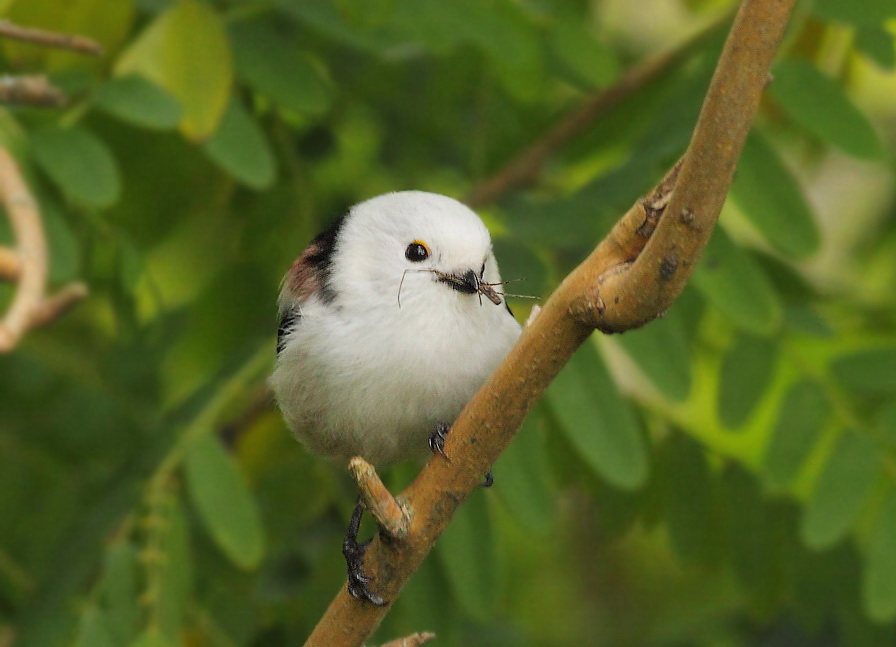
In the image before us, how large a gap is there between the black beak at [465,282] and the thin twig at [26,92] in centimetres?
102

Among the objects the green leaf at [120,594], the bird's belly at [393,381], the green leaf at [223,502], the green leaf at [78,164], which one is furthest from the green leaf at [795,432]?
the green leaf at [78,164]

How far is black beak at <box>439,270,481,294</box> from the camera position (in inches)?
93.5

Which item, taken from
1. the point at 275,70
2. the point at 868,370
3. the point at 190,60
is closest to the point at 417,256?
the point at 190,60

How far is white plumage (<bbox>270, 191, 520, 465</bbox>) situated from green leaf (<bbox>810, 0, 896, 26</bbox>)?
1.10 meters

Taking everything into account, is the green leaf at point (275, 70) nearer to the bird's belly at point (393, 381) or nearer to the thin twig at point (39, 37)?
the thin twig at point (39, 37)

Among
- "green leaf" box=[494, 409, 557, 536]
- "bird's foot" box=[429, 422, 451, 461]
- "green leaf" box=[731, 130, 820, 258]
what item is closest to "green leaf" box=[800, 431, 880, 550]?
"green leaf" box=[731, 130, 820, 258]

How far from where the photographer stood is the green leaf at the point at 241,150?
3.10 m

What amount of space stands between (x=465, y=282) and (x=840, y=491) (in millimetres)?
1270

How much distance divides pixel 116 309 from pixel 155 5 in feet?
2.93

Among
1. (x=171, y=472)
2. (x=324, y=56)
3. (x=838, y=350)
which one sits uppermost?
(x=838, y=350)

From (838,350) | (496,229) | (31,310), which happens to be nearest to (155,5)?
(496,229)

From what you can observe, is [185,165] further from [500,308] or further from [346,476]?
[500,308]

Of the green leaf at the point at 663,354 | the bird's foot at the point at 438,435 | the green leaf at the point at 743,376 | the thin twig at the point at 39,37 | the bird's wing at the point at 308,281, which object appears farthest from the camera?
the green leaf at the point at 743,376

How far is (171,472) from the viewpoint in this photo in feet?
10.3
